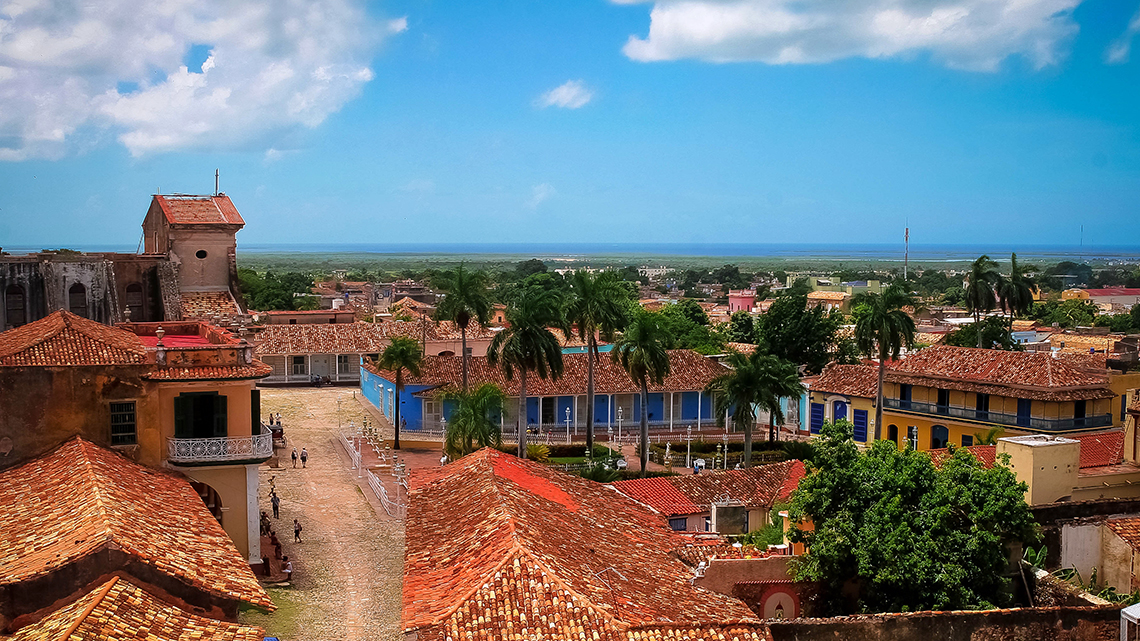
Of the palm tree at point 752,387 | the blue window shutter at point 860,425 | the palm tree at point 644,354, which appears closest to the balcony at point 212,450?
A: the palm tree at point 644,354

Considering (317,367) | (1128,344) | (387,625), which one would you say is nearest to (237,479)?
(387,625)

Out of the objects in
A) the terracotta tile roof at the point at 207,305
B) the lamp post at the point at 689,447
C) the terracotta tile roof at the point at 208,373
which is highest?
the terracotta tile roof at the point at 207,305

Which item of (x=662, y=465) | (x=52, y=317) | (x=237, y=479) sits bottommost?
(x=662, y=465)

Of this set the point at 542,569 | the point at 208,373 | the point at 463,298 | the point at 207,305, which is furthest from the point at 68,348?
the point at 207,305

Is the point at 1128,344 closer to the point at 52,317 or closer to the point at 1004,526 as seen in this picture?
the point at 1004,526

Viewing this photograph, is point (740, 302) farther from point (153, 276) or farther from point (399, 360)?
point (153, 276)

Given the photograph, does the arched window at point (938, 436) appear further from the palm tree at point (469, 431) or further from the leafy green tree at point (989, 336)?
the palm tree at point (469, 431)

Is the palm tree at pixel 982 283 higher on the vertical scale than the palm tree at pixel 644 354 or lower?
higher
